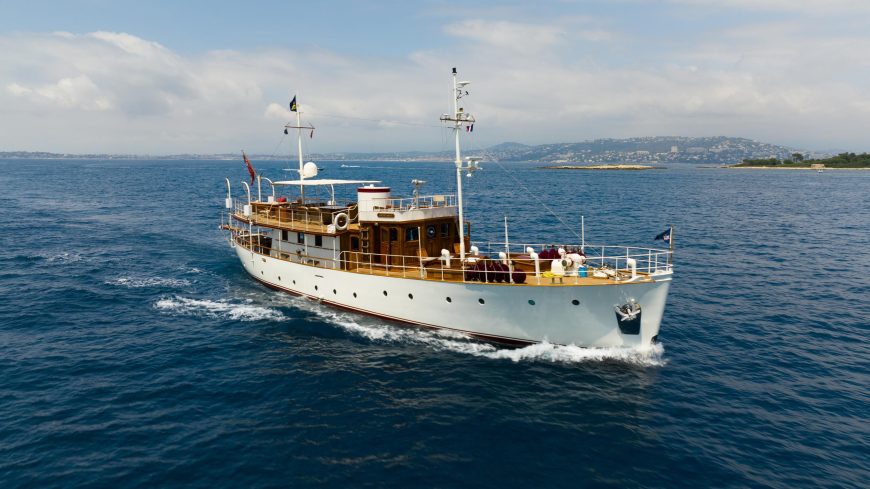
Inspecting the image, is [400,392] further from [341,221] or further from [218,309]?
[218,309]

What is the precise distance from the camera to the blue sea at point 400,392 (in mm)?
→ 13859

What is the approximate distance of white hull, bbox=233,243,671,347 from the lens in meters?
20.2

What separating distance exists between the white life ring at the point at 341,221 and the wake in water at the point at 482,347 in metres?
4.90

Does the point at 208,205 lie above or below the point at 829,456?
above

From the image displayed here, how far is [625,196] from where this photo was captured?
95.1 m

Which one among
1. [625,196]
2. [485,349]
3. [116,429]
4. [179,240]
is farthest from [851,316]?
[625,196]

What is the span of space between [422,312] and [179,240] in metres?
33.8

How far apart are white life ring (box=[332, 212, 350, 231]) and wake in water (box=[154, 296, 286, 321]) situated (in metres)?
5.87

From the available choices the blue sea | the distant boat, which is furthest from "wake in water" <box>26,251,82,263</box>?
the distant boat

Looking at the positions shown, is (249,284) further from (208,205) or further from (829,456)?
(208,205)

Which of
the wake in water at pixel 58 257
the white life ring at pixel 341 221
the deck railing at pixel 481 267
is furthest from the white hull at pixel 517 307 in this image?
the wake in water at pixel 58 257

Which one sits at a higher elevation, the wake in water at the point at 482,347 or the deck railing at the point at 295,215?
the deck railing at the point at 295,215

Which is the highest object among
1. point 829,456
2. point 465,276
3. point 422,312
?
point 465,276

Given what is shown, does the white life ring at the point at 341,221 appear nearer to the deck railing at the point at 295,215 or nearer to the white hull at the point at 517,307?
the deck railing at the point at 295,215
